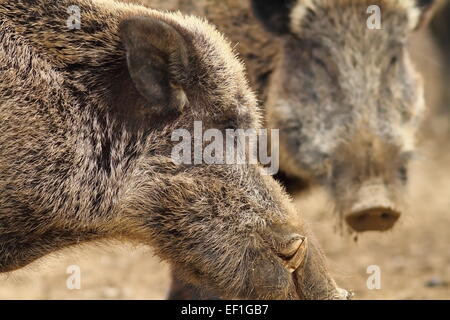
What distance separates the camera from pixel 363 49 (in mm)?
5512

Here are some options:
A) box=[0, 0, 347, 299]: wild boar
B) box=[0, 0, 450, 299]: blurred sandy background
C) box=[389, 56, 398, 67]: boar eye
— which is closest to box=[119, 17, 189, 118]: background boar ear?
box=[0, 0, 347, 299]: wild boar

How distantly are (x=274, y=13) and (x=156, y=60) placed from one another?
78.0 inches

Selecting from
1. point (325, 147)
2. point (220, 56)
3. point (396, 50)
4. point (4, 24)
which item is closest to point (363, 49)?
point (396, 50)

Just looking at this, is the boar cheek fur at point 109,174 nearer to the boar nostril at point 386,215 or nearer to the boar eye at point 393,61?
the boar nostril at point 386,215

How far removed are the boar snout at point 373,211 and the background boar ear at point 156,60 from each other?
1676mm

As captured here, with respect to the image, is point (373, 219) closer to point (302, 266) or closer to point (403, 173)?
point (403, 173)

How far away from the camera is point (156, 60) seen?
12.4 feet

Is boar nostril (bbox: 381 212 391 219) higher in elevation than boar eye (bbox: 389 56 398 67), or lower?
lower

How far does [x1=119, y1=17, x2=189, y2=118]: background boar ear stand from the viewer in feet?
12.2

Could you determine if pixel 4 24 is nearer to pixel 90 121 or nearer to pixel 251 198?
pixel 90 121

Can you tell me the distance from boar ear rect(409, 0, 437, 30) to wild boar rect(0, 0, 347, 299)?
7.38ft

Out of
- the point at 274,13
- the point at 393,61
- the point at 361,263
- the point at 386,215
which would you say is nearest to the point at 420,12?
the point at 393,61

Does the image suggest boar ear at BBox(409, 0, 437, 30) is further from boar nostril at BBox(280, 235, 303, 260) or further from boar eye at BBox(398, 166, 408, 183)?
boar nostril at BBox(280, 235, 303, 260)

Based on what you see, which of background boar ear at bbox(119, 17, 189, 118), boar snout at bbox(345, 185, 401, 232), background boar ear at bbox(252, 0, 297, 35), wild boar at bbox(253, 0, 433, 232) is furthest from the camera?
background boar ear at bbox(252, 0, 297, 35)
